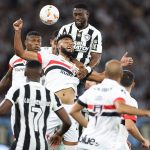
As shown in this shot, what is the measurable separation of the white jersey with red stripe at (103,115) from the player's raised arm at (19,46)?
2.38 m

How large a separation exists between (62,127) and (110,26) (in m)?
14.7

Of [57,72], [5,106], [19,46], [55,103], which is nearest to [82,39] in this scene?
[57,72]

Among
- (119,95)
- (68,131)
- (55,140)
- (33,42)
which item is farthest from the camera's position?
(33,42)

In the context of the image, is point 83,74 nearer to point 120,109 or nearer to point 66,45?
point 66,45

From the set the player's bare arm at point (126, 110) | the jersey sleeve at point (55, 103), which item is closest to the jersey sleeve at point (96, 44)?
the jersey sleeve at point (55, 103)

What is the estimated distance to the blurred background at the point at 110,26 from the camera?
24734 mm

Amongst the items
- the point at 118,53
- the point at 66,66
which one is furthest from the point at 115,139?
the point at 118,53

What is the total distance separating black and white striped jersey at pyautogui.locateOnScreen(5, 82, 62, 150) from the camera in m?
10.8

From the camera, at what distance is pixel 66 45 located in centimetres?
1349

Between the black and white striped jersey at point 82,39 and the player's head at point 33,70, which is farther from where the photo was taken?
the black and white striped jersey at point 82,39

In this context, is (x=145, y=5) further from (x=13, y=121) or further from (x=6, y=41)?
(x=13, y=121)

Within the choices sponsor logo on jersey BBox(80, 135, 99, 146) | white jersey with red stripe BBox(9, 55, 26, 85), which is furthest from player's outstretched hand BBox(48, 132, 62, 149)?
white jersey with red stripe BBox(9, 55, 26, 85)

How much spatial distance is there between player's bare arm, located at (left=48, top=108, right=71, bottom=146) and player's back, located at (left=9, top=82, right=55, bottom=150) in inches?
8.6

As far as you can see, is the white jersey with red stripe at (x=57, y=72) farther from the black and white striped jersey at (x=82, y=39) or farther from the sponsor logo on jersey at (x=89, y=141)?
the sponsor logo on jersey at (x=89, y=141)
